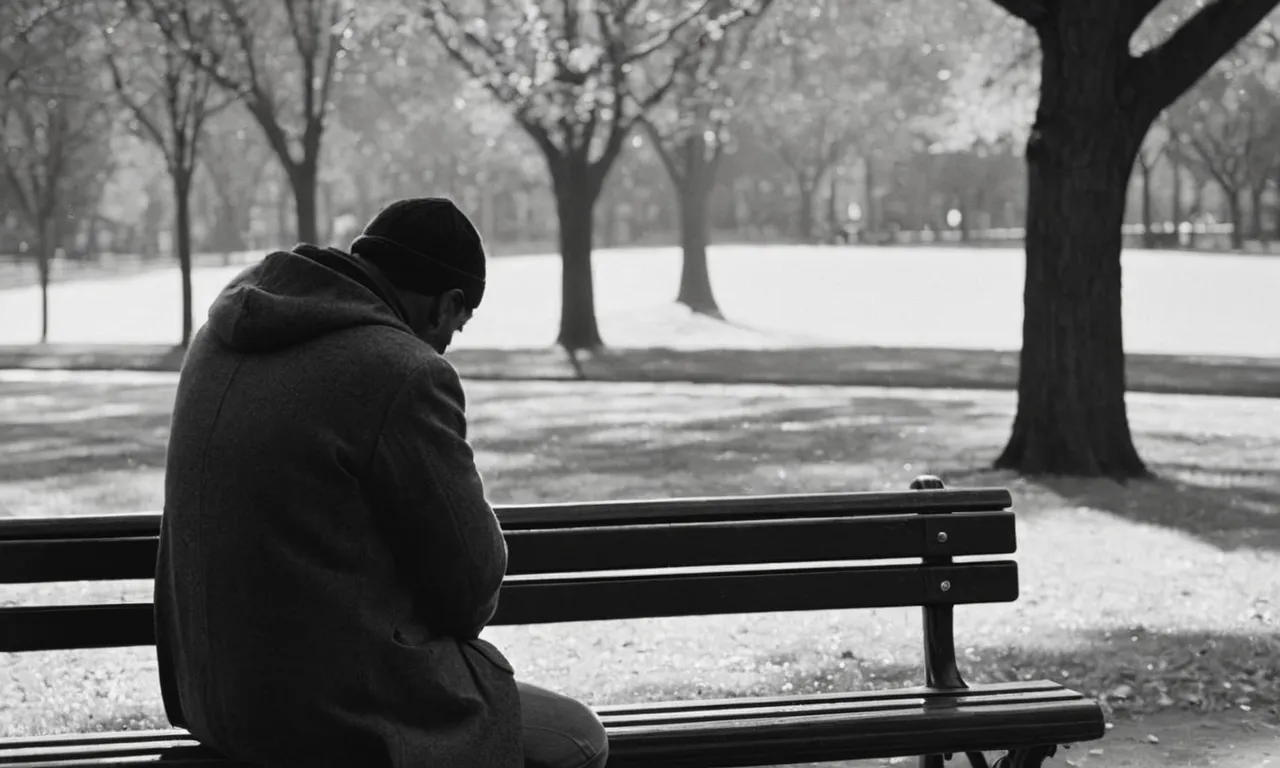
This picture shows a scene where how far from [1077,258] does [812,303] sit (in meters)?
32.3

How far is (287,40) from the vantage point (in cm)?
3281

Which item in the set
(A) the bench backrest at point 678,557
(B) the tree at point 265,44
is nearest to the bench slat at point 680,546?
(A) the bench backrest at point 678,557

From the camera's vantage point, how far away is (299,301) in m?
2.92

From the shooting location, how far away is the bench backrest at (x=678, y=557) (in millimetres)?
3926

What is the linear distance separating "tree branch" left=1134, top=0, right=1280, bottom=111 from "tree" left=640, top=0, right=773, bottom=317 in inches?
496

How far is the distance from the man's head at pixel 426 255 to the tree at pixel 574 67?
2033 cm

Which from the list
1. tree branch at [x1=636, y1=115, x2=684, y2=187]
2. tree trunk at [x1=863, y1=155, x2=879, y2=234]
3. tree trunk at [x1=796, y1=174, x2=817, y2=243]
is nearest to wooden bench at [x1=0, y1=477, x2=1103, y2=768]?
tree branch at [x1=636, y1=115, x2=684, y2=187]

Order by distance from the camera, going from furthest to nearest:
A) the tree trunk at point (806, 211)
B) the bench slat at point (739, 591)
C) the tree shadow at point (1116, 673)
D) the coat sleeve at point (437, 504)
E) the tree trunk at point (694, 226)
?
the tree trunk at point (806, 211)
the tree trunk at point (694, 226)
the tree shadow at point (1116, 673)
the bench slat at point (739, 591)
the coat sleeve at point (437, 504)

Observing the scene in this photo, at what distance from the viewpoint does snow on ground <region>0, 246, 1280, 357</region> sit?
33.3 meters

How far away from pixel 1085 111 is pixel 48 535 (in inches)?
354

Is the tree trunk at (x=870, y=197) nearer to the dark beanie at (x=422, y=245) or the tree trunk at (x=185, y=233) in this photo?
the tree trunk at (x=185, y=233)

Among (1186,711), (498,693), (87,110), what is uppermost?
(87,110)

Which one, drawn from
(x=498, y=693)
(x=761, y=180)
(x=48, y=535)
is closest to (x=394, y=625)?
(x=498, y=693)

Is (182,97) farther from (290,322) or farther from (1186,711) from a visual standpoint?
(290,322)
